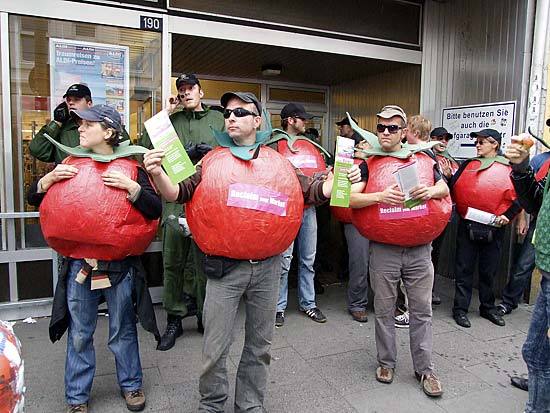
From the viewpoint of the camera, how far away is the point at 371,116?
738cm

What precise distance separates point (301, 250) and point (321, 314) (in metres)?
0.67

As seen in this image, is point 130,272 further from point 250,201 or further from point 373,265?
point 373,265

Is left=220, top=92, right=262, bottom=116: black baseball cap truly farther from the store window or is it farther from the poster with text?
the poster with text

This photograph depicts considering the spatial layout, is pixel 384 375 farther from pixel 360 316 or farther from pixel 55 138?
pixel 55 138

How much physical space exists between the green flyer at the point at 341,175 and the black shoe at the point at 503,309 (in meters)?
3.03

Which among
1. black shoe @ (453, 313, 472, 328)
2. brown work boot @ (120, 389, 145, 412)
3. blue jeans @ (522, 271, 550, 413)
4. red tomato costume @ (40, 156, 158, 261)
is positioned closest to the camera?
red tomato costume @ (40, 156, 158, 261)

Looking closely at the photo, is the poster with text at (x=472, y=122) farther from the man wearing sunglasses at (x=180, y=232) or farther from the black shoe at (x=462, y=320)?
the man wearing sunglasses at (x=180, y=232)

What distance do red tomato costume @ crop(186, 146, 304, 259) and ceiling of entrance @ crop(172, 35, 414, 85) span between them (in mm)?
3222

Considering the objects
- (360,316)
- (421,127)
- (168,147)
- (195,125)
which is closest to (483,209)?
(421,127)

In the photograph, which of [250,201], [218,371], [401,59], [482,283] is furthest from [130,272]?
[401,59]

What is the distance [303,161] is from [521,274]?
262 cm

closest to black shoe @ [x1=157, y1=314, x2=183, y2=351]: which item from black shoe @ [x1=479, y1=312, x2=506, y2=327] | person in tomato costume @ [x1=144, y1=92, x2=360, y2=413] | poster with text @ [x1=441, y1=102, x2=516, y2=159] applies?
person in tomato costume @ [x1=144, y1=92, x2=360, y2=413]

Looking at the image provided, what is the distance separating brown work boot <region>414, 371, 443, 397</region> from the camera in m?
3.09

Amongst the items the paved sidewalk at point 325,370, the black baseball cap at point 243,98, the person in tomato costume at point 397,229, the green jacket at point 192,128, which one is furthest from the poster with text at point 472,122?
the black baseball cap at point 243,98
